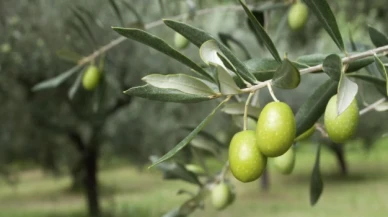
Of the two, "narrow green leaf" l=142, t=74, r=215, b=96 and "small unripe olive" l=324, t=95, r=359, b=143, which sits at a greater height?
"narrow green leaf" l=142, t=74, r=215, b=96

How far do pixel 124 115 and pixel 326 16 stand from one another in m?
8.94

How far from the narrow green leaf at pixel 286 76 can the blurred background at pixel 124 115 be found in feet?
1.26

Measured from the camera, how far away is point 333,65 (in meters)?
0.64

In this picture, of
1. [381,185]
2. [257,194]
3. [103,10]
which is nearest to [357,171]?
[381,185]

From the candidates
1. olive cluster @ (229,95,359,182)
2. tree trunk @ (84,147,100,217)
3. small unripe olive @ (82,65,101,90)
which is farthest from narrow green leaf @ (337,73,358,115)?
tree trunk @ (84,147,100,217)

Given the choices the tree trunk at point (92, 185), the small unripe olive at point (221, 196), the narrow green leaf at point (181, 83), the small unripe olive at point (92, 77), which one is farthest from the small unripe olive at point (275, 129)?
the tree trunk at point (92, 185)

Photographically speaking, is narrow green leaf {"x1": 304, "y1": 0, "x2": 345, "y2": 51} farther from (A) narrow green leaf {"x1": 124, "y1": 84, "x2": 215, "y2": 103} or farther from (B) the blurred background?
(B) the blurred background

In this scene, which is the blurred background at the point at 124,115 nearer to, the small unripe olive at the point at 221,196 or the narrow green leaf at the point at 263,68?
the small unripe olive at the point at 221,196

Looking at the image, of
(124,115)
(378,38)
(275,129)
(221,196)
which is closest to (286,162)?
(221,196)

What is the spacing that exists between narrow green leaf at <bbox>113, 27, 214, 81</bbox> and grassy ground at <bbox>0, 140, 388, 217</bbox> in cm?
1003

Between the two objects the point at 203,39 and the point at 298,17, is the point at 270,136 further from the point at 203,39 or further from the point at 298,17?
the point at 298,17

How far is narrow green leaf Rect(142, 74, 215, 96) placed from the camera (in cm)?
67

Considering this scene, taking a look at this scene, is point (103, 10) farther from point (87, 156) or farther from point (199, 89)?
point (87, 156)

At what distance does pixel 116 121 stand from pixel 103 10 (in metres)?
4.73
